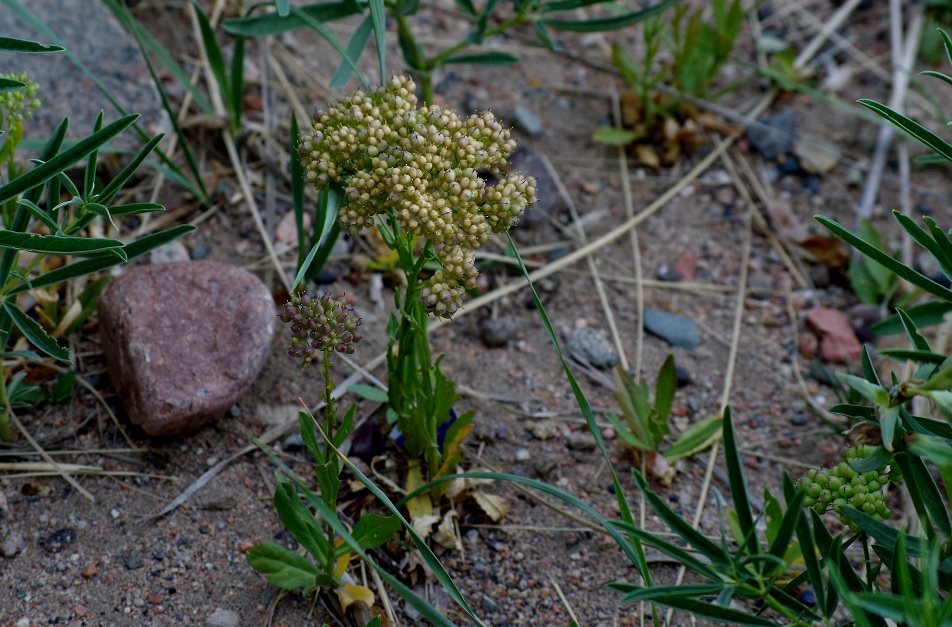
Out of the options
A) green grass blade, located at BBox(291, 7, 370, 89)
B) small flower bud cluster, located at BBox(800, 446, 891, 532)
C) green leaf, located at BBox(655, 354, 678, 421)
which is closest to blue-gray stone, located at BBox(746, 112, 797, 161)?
green leaf, located at BBox(655, 354, 678, 421)

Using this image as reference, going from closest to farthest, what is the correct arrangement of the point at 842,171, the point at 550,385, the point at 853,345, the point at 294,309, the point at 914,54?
the point at 294,309 < the point at 550,385 < the point at 853,345 < the point at 842,171 < the point at 914,54

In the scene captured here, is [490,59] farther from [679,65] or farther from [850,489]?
[850,489]

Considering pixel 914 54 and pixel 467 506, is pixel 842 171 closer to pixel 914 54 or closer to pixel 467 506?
pixel 914 54

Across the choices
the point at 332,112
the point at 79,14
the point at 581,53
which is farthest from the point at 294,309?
the point at 581,53

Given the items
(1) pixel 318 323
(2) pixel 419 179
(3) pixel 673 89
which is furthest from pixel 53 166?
(3) pixel 673 89

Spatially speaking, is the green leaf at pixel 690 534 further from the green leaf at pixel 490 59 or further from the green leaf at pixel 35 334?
the green leaf at pixel 490 59

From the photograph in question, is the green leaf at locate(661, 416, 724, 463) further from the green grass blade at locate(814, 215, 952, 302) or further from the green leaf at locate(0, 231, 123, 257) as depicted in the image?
the green leaf at locate(0, 231, 123, 257)
